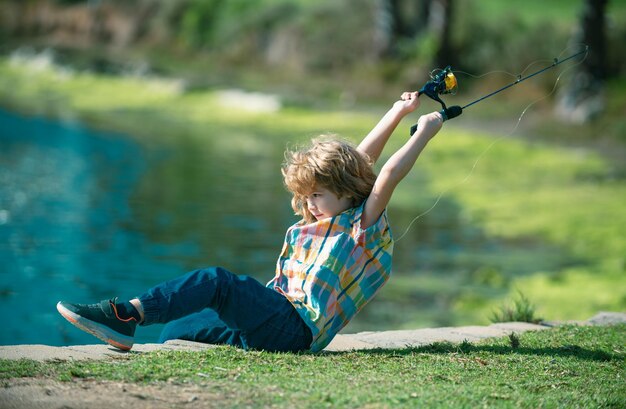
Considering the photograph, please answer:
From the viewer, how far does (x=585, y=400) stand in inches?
169

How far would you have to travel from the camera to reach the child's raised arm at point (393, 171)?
4.94 meters

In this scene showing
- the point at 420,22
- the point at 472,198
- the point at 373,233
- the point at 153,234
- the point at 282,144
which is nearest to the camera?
the point at 373,233

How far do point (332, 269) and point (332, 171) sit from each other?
0.46 m

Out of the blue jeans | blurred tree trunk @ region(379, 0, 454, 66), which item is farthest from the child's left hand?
blurred tree trunk @ region(379, 0, 454, 66)

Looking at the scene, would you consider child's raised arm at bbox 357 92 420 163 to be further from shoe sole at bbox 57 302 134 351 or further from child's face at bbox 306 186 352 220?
shoe sole at bbox 57 302 134 351

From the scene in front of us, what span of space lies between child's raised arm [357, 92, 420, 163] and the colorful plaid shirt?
1.50 ft

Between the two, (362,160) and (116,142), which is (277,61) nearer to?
(116,142)

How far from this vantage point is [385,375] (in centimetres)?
448

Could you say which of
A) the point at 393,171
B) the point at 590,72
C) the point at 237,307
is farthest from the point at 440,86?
the point at 590,72

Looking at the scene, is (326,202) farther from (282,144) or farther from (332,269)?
(282,144)

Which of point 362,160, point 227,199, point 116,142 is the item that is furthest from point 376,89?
point 362,160

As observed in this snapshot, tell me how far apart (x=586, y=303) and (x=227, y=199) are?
18.8 feet

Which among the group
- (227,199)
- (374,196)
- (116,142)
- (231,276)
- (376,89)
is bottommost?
(231,276)

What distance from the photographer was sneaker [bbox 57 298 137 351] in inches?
182
